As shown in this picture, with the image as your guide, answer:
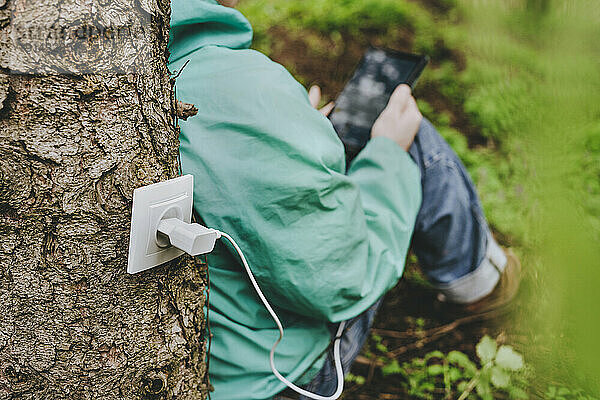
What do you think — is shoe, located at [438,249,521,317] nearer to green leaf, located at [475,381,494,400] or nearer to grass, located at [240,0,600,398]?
green leaf, located at [475,381,494,400]

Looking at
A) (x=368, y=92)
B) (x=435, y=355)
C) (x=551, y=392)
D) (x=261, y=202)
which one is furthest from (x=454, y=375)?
(x=551, y=392)

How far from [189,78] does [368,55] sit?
3.70 ft

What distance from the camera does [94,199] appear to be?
654mm

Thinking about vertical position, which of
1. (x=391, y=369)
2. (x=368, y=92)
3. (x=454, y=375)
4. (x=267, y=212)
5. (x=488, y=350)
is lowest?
(x=391, y=369)

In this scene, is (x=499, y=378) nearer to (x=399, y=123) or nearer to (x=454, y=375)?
(x=454, y=375)

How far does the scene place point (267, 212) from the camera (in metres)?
0.96

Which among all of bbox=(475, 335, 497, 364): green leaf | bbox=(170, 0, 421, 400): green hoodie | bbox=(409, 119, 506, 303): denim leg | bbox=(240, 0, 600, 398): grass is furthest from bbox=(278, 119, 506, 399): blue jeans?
bbox=(240, 0, 600, 398): grass

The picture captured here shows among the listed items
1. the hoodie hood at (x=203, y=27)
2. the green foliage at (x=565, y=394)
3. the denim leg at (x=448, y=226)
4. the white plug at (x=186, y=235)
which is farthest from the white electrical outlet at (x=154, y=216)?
the denim leg at (x=448, y=226)

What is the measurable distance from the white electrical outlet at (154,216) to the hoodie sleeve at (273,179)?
221 millimetres

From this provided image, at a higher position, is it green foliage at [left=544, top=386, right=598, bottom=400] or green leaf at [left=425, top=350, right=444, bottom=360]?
green foliage at [left=544, top=386, right=598, bottom=400]

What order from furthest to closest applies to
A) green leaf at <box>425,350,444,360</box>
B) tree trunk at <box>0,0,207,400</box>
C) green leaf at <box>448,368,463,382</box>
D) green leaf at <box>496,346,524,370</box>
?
green leaf at <box>425,350,444,360</box> → green leaf at <box>448,368,463,382</box> → green leaf at <box>496,346,524,370</box> → tree trunk at <box>0,0,207,400</box>

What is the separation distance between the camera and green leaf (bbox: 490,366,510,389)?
130cm

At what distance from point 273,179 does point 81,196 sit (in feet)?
1.25

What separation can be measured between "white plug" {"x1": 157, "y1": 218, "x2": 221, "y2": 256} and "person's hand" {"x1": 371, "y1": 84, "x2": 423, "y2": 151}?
0.93 metres
